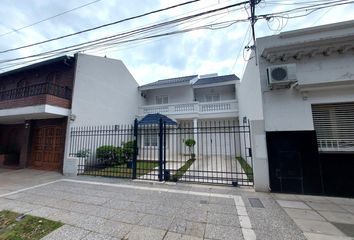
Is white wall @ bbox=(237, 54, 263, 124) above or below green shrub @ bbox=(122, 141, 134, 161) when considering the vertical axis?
above

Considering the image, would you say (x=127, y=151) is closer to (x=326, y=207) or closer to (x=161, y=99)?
(x=161, y=99)

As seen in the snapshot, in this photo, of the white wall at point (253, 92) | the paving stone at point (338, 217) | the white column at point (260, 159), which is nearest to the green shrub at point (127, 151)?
the white column at point (260, 159)

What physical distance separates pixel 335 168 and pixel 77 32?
1022 cm

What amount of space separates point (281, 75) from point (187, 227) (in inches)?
208

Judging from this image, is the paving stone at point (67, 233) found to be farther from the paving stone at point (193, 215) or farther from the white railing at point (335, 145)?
the white railing at point (335, 145)

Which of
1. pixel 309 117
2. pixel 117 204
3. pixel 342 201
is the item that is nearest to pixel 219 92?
pixel 309 117

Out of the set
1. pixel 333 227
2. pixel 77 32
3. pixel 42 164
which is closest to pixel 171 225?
pixel 333 227

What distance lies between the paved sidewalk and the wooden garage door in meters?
10.2

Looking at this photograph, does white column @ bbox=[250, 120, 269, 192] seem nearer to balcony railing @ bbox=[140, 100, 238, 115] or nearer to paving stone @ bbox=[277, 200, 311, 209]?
paving stone @ bbox=[277, 200, 311, 209]

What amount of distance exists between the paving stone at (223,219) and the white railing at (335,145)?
152 inches

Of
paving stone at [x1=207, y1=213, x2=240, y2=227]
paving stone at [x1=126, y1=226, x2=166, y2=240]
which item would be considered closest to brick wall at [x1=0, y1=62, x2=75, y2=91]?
paving stone at [x1=126, y1=226, x2=166, y2=240]

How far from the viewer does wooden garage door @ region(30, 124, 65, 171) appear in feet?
29.0

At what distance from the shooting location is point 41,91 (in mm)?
8844

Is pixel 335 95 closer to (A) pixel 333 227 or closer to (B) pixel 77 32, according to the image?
(A) pixel 333 227
